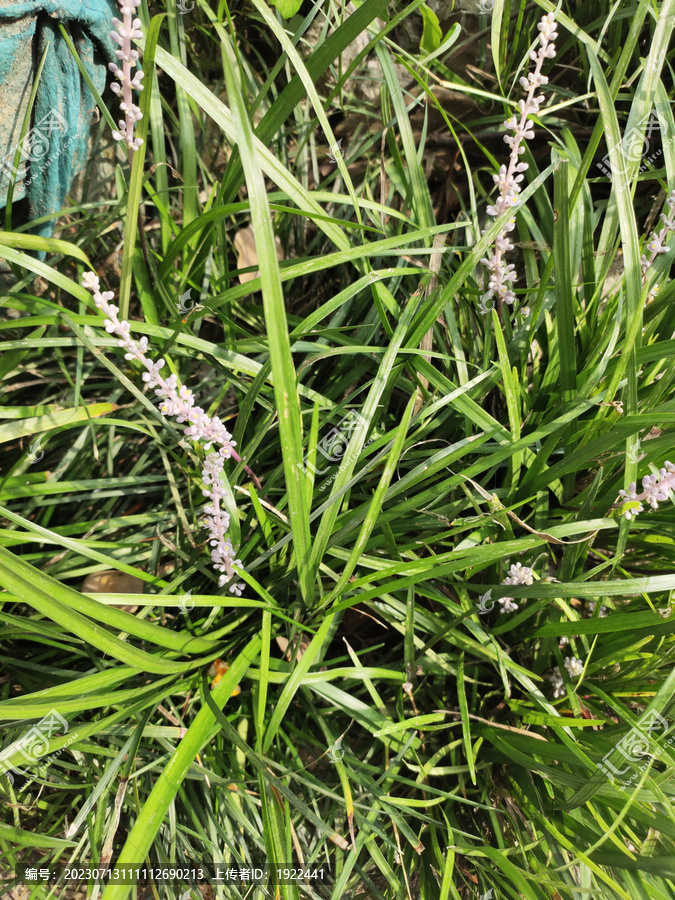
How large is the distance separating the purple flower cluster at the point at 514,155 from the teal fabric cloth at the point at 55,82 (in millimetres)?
1071

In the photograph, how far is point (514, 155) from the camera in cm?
113

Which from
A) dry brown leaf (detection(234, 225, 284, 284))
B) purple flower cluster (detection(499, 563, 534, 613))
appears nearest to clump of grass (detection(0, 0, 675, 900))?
purple flower cluster (detection(499, 563, 534, 613))

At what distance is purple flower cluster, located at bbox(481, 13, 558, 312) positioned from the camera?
42.1 inches

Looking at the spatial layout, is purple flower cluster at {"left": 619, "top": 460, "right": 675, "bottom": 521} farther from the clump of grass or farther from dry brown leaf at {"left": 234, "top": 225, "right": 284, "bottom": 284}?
dry brown leaf at {"left": 234, "top": 225, "right": 284, "bottom": 284}

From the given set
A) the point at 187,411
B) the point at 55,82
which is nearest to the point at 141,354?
the point at 187,411

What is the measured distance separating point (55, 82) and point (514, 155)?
1187 millimetres

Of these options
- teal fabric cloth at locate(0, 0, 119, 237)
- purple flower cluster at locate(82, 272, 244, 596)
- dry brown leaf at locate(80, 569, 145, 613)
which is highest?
teal fabric cloth at locate(0, 0, 119, 237)

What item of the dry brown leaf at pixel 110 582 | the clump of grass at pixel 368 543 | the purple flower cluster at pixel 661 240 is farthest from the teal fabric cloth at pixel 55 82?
the purple flower cluster at pixel 661 240

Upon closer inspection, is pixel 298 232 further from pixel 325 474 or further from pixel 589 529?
pixel 589 529

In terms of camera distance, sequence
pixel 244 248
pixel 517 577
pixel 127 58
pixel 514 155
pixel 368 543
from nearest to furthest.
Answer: pixel 127 58 → pixel 514 155 → pixel 517 577 → pixel 368 543 → pixel 244 248

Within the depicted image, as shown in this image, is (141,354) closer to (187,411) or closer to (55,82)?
(187,411)

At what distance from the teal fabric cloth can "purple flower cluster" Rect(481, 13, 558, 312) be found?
1.07 metres

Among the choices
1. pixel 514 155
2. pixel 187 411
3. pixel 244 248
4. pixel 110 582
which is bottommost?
pixel 110 582

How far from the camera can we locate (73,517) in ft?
5.12
